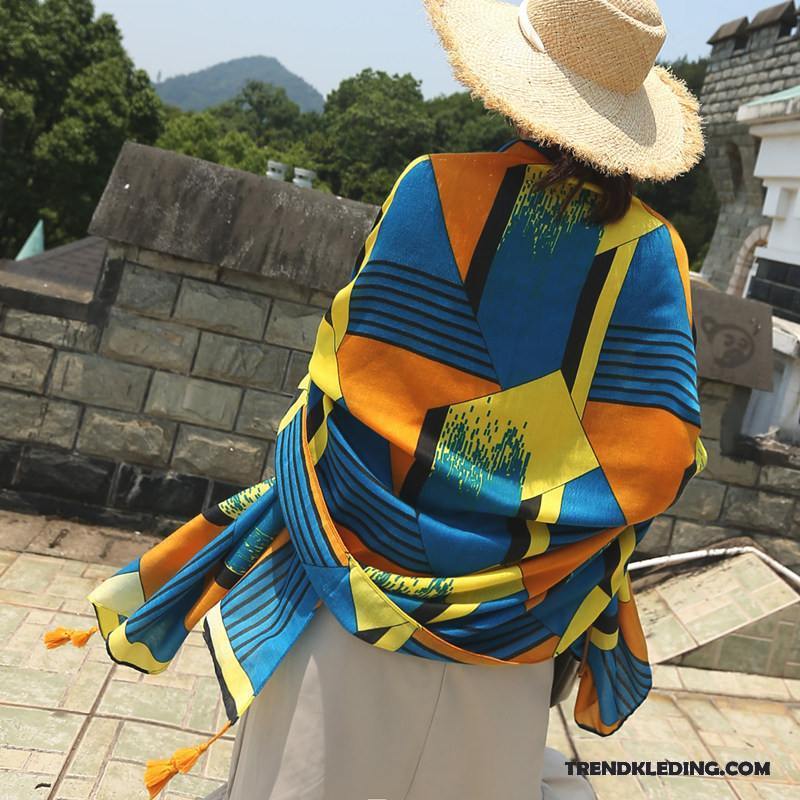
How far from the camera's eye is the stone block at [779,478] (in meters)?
4.16

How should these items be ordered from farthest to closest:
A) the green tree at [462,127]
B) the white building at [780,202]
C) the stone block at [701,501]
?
the green tree at [462,127]
the white building at [780,202]
the stone block at [701,501]

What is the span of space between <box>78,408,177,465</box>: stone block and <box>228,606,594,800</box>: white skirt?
2374 millimetres

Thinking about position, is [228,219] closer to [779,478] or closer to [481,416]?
[481,416]

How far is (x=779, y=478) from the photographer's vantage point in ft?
13.7

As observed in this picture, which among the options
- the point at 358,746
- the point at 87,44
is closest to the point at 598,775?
the point at 358,746

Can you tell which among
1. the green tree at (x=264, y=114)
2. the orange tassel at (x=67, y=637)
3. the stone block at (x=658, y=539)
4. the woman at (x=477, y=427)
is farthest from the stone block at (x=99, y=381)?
the green tree at (x=264, y=114)

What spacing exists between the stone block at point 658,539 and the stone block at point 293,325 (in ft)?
5.52

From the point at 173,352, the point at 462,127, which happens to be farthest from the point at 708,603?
the point at 462,127

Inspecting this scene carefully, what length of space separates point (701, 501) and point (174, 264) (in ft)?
8.03

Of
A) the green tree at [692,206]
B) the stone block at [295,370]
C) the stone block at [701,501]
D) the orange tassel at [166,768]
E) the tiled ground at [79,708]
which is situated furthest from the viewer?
the green tree at [692,206]

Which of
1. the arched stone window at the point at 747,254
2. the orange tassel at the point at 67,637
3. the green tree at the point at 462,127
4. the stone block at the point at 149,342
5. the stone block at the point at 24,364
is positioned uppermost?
the green tree at the point at 462,127

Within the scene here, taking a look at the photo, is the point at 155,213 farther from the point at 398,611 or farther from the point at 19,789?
the point at 398,611

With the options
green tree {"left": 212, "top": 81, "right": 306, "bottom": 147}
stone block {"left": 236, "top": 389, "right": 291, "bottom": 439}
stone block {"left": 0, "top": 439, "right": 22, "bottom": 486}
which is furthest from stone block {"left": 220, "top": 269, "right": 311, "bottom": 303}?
green tree {"left": 212, "top": 81, "right": 306, "bottom": 147}

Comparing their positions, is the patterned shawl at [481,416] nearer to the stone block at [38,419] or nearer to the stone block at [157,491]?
the stone block at [157,491]
